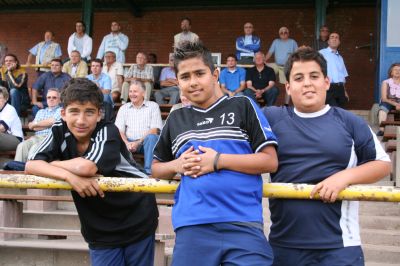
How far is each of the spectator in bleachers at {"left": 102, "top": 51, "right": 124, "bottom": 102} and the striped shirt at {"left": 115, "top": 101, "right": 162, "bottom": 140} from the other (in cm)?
261

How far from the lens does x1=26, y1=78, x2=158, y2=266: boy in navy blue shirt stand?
2617 millimetres

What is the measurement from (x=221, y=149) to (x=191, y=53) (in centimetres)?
48

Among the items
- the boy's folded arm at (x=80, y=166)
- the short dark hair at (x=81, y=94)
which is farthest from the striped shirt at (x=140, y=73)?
the boy's folded arm at (x=80, y=166)

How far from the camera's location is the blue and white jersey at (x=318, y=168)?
2.44 m

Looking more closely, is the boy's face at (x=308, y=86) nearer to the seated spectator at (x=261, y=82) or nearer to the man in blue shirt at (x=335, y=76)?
the man in blue shirt at (x=335, y=76)

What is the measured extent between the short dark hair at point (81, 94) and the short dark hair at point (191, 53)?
559 millimetres

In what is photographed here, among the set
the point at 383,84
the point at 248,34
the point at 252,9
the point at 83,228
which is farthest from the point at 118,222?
the point at 252,9

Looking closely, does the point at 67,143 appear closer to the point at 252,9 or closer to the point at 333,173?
the point at 333,173

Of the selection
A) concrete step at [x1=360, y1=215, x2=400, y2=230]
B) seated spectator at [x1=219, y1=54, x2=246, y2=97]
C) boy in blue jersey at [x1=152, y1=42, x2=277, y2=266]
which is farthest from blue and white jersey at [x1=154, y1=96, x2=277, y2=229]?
seated spectator at [x1=219, y1=54, x2=246, y2=97]

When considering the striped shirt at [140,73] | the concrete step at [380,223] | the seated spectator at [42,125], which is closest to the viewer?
the concrete step at [380,223]

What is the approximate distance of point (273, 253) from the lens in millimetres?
2527

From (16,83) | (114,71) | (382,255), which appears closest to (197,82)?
(382,255)

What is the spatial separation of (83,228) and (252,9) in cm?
1242

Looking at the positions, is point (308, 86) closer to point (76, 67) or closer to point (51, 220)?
point (51, 220)
